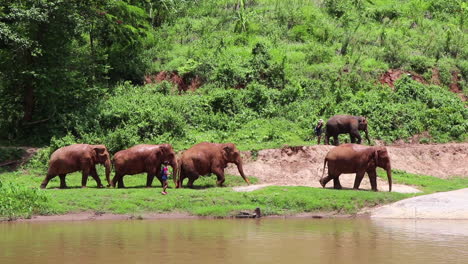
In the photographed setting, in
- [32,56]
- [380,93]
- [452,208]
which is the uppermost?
[32,56]

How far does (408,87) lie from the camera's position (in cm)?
3572

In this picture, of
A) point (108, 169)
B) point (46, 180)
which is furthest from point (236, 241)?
point (46, 180)

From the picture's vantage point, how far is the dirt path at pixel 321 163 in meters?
26.2

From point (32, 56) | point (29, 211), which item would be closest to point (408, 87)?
point (32, 56)

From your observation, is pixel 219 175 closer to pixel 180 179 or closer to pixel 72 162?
pixel 180 179

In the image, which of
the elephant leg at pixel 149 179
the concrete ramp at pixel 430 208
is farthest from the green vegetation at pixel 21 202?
the concrete ramp at pixel 430 208

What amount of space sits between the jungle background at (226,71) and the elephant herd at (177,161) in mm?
3768

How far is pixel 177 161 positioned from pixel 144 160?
4.38 feet

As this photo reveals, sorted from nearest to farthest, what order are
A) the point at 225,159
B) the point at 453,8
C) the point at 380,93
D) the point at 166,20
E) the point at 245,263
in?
1. the point at 245,263
2. the point at 225,159
3. the point at 380,93
4. the point at 166,20
5. the point at 453,8

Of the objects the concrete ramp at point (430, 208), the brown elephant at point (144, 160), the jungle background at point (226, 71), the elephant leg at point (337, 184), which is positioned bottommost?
the concrete ramp at point (430, 208)

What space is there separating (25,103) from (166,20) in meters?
18.1

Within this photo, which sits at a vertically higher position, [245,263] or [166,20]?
[166,20]

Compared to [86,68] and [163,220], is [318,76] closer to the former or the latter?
[86,68]

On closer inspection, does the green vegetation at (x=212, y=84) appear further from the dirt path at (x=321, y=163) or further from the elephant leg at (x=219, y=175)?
the elephant leg at (x=219, y=175)
